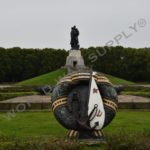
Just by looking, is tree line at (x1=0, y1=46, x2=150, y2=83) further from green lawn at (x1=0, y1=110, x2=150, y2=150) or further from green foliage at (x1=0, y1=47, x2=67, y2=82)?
green lawn at (x1=0, y1=110, x2=150, y2=150)

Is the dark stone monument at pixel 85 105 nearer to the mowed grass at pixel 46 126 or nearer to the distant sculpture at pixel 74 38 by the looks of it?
the mowed grass at pixel 46 126

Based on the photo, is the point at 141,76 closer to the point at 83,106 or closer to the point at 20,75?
the point at 20,75

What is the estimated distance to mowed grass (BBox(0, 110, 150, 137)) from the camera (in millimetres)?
13367

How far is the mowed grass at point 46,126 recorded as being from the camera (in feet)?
43.9

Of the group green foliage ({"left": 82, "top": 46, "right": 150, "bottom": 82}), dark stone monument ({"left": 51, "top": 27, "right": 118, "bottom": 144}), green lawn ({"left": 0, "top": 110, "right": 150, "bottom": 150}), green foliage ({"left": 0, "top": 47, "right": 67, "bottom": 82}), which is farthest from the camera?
green foliage ({"left": 0, "top": 47, "right": 67, "bottom": 82})

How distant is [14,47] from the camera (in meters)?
68.2

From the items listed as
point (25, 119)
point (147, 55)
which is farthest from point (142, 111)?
point (147, 55)

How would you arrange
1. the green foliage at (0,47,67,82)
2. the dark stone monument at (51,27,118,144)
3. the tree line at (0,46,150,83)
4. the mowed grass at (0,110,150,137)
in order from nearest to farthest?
1. the dark stone monument at (51,27,118,144)
2. the mowed grass at (0,110,150,137)
3. the tree line at (0,46,150,83)
4. the green foliage at (0,47,67,82)

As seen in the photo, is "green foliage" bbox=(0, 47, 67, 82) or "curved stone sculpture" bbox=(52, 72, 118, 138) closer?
"curved stone sculpture" bbox=(52, 72, 118, 138)

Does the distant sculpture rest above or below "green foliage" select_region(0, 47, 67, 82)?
above

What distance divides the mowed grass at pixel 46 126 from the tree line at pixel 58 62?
46.7 metres

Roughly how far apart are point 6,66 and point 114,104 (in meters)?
54.3

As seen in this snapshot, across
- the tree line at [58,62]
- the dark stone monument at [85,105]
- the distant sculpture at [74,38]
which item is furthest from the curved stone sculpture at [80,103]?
the tree line at [58,62]

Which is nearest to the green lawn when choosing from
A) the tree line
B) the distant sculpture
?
the distant sculpture
